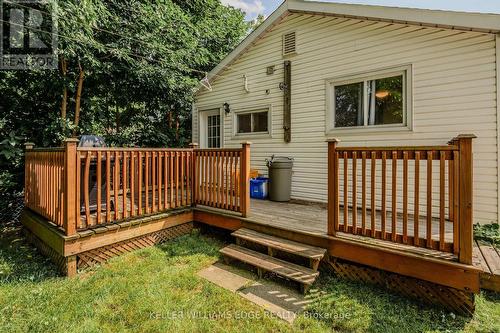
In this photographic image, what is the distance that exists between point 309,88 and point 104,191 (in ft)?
14.3

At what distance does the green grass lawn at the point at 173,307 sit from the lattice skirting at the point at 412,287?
3.9 inches

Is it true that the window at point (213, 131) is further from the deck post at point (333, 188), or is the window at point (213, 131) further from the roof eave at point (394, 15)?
the deck post at point (333, 188)

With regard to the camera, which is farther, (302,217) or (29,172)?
(29,172)

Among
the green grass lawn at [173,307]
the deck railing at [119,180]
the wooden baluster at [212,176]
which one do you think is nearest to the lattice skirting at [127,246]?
the green grass lawn at [173,307]

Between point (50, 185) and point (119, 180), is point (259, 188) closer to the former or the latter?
point (119, 180)

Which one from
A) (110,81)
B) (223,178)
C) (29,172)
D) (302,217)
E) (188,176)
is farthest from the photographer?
(110,81)

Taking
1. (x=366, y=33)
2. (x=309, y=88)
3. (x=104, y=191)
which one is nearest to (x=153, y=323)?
(x=104, y=191)

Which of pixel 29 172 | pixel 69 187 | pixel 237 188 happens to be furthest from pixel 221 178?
pixel 29 172

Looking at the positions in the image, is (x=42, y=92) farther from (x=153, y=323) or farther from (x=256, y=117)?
Answer: (x=153, y=323)

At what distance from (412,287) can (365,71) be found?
12.2ft

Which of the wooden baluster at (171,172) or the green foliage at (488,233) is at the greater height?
the wooden baluster at (171,172)

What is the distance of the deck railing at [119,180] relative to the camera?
10.4 ft

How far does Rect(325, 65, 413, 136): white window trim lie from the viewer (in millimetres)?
4289

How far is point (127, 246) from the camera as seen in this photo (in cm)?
373
